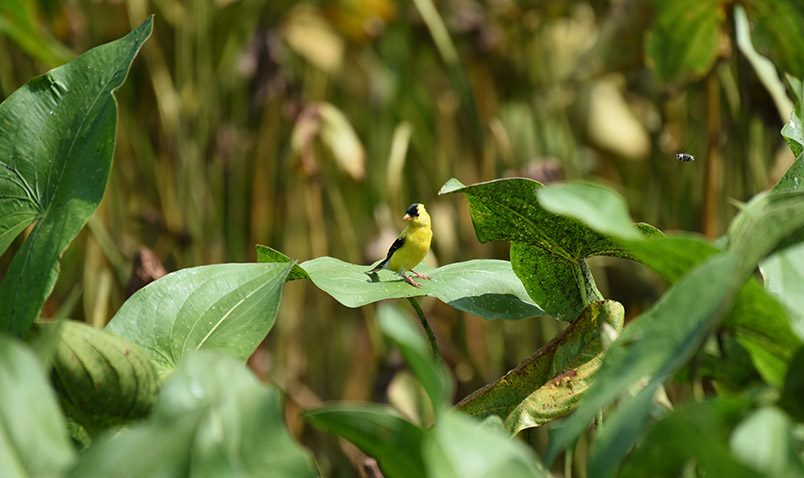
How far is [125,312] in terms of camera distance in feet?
0.99

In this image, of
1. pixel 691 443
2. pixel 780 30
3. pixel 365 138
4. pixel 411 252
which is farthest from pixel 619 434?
pixel 365 138

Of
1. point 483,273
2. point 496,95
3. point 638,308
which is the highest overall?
point 483,273

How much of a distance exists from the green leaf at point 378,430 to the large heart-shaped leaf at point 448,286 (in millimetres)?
94

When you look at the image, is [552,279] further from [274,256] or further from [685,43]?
[685,43]

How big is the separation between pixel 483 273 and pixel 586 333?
0.25 feet

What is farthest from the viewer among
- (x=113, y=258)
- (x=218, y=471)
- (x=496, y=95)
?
(x=496, y=95)

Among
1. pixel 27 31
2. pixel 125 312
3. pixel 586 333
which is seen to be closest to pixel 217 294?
pixel 125 312

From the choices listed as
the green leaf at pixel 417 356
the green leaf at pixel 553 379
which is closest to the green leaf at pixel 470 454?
the green leaf at pixel 417 356

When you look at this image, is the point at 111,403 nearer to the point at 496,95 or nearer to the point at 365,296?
the point at 365,296

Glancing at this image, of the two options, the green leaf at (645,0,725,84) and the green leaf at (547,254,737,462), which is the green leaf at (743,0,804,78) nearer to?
the green leaf at (645,0,725,84)

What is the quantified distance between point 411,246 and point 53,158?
0.24 metres

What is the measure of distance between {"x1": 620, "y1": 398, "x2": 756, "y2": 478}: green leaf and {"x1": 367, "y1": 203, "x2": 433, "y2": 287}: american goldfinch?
26 centimetres

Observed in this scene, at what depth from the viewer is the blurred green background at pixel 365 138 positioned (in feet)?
3.23

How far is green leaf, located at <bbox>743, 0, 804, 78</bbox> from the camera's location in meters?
0.71
